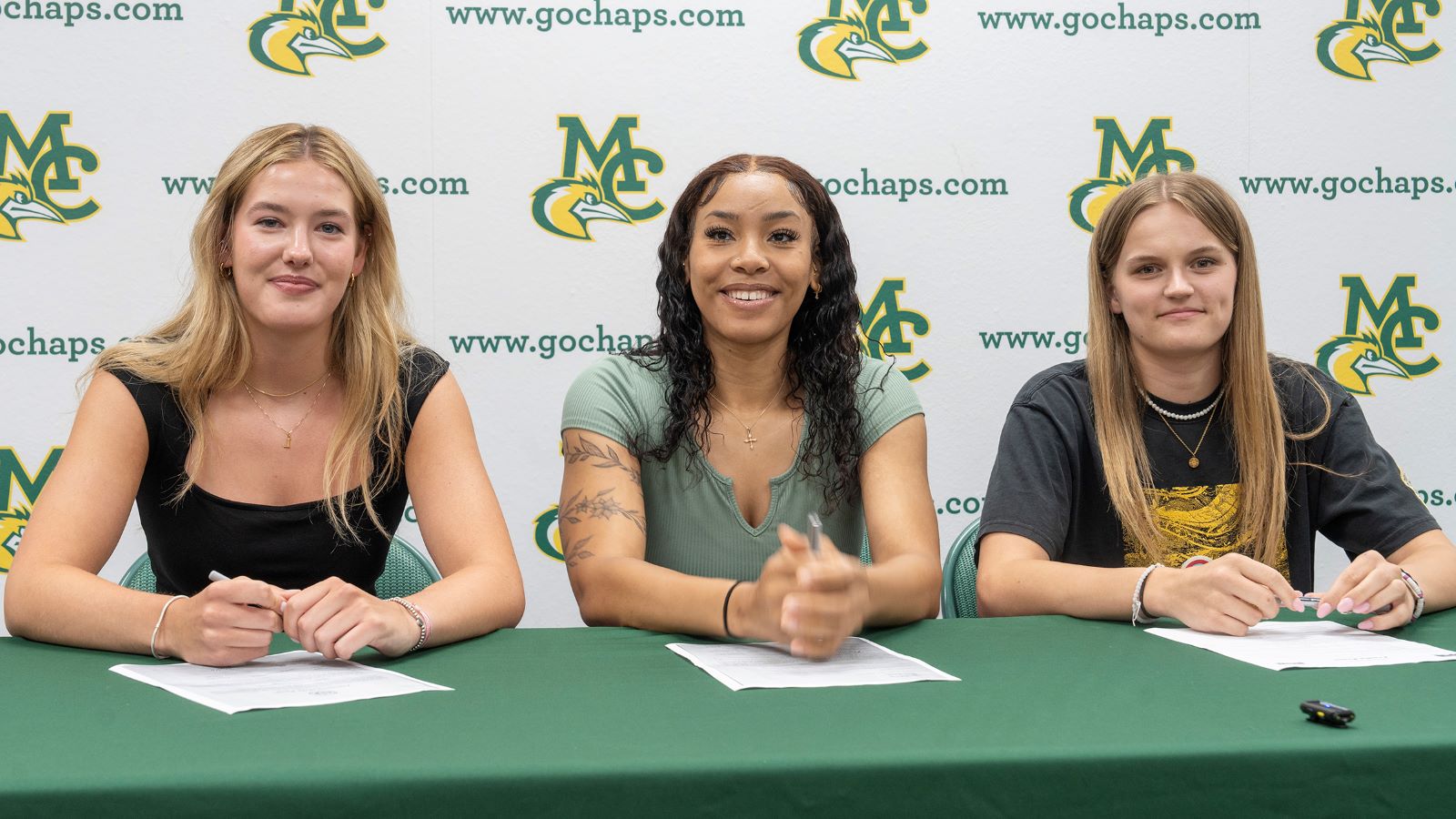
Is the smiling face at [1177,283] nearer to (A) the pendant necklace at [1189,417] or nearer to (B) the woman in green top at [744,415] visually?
(A) the pendant necklace at [1189,417]

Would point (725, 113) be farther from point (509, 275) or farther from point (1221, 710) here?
Answer: point (1221, 710)

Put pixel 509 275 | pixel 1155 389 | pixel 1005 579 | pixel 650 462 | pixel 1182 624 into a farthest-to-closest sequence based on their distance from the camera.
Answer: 1. pixel 509 275
2. pixel 1155 389
3. pixel 650 462
4. pixel 1005 579
5. pixel 1182 624

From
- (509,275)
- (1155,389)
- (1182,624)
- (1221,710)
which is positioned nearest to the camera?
(1221,710)

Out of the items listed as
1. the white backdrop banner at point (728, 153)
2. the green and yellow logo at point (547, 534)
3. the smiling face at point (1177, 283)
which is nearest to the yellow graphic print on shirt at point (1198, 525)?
the smiling face at point (1177, 283)

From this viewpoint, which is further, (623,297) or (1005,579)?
(623,297)

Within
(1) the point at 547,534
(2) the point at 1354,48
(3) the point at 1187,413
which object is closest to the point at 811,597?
(3) the point at 1187,413

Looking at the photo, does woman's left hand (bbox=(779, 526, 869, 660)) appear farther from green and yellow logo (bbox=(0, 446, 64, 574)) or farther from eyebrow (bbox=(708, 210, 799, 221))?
green and yellow logo (bbox=(0, 446, 64, 574))

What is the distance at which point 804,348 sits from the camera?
2.02 m

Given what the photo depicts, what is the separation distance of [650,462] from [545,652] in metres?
0.61

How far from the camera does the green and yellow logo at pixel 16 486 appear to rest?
9.39 ft

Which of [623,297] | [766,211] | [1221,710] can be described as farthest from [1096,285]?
[623,297]

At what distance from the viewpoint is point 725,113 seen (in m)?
2.99

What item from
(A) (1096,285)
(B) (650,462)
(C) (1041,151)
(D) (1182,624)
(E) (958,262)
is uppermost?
(C) (1041,151)

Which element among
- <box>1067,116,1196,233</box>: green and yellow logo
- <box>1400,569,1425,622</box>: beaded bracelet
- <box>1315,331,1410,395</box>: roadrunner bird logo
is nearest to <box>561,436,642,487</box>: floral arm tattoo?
<box>1400,569,1425,622</box>: beaded bracelet
